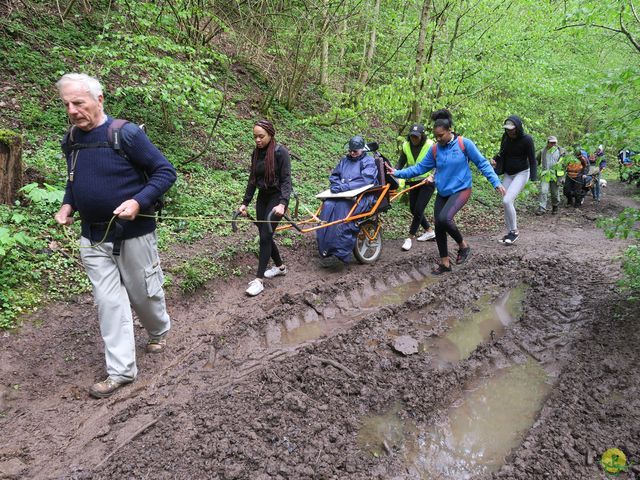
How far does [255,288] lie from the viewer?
529 cm

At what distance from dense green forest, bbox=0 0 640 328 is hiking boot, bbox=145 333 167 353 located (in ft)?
3.65

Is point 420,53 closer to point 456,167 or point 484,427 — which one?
point 456,167

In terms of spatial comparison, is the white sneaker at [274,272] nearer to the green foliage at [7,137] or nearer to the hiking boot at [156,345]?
the hiking boot at [156,345]

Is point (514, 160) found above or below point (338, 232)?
above

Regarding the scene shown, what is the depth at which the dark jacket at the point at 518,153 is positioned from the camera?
6.80m

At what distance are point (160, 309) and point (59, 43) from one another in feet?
26.6

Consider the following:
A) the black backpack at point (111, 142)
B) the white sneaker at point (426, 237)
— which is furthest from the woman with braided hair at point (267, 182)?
the white sneaker at point (426, 237)

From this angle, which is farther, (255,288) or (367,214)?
(367,214)

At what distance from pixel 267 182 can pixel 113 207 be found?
213 cm

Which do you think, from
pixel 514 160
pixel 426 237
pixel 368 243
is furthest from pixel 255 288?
pixel 514 160

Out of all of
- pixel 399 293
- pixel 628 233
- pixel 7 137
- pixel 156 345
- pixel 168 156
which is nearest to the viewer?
pixel 156 345

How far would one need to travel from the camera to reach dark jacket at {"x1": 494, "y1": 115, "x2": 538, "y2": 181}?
22.3 feet

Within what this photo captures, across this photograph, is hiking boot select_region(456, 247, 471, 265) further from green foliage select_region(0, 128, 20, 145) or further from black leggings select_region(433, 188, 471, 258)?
green foliage select_region(0, 128, 20, 145)

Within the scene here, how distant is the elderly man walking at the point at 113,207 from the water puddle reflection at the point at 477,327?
9.38ft
